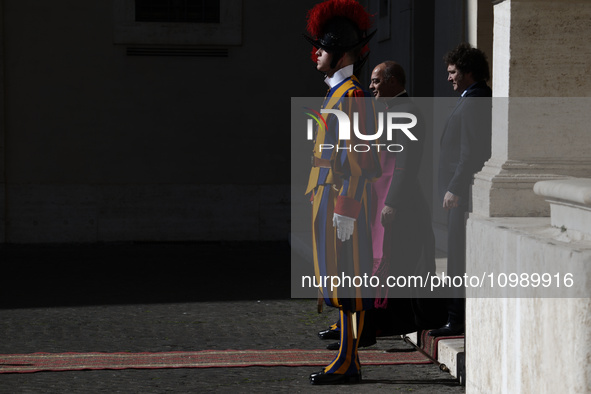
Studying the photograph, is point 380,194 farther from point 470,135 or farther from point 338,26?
point 338,26

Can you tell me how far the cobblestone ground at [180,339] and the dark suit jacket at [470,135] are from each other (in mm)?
1100

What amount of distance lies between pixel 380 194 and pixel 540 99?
6.31ft

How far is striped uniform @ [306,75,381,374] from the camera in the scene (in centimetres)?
525

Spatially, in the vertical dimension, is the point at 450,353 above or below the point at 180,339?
above

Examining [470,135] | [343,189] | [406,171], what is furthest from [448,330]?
[343,189]

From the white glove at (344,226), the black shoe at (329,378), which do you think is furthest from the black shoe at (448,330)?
the white glove at (344,226)

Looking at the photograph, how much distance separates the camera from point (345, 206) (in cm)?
524

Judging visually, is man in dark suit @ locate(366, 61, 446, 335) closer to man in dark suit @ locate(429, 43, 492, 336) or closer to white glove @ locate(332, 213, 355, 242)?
man in dark suit @ locate(429, 43, 492, 336)

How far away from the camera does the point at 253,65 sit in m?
13.4

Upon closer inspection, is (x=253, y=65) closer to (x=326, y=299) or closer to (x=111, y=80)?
(x=111, y=80)

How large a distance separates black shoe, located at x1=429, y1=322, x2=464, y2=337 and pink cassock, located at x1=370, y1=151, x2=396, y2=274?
575mm

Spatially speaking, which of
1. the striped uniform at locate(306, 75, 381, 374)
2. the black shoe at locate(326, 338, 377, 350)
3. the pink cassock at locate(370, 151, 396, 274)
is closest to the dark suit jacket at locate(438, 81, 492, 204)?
the pink cassock at locate(370, 151, 396, 274)

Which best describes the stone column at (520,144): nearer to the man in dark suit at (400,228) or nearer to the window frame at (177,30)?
the man in dark suit at (400,228)

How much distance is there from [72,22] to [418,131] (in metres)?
8.16
